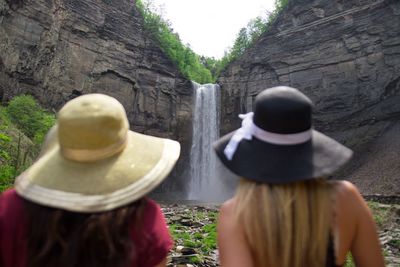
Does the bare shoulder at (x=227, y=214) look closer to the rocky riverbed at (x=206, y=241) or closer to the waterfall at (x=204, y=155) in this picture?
the rocky riverbed at (x=206, y=241)

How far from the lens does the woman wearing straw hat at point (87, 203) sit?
1383 millimetres

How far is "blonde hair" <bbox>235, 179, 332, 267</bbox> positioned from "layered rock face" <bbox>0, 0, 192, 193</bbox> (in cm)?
2711

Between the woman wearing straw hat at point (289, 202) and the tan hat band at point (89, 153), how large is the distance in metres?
0.53

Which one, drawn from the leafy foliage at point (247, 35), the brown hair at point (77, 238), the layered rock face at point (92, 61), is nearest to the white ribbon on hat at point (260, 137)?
the brown hair at point (77, 238)

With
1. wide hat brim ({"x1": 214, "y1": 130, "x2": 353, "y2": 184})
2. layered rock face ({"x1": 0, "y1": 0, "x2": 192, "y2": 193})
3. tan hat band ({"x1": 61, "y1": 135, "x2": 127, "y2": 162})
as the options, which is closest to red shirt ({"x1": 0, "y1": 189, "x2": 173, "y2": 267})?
tan hat band ({"x1": 61, "y1": 135, "x2": 127, "y2": 162})

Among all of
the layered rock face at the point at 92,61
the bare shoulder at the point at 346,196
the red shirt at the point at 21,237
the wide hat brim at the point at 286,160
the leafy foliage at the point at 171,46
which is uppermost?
the leafy foliage at the point at 171,46

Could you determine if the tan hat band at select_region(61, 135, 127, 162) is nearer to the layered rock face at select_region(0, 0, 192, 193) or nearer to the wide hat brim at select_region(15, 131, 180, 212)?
the wide hat brim at select_region(15, 131, 180, 212)

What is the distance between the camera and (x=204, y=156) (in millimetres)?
35062

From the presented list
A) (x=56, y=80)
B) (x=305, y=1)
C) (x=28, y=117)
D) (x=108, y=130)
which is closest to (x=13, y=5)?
(x=56, y=80)

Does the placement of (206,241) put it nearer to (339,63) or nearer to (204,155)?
(339,63)

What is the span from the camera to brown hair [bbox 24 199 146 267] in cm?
136

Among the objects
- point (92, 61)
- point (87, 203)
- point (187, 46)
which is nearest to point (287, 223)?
point (87, 203)

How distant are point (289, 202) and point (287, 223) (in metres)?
0.08

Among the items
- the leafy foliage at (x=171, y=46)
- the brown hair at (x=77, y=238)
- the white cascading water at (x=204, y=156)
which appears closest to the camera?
the brown hair at (x=77, y=238)
